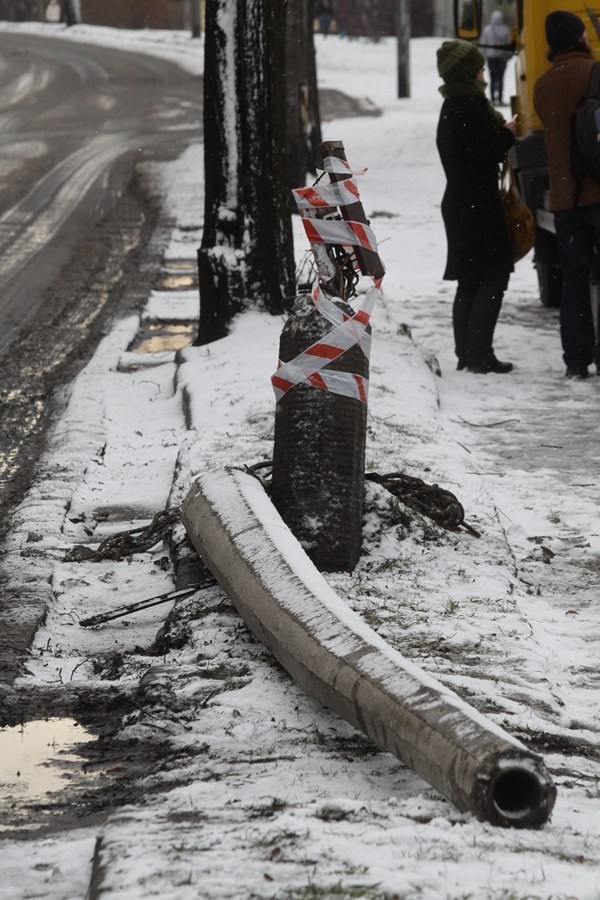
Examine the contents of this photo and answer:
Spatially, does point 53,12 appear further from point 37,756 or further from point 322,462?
point 37,756

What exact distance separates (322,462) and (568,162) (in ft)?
11.7

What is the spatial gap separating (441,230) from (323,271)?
10561 millimetres

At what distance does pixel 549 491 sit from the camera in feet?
20.6

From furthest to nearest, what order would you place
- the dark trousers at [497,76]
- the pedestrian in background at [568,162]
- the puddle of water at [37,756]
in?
the dark trousers at [497,76]
the pedestrian in background at [568,162]
the puddle of water at [37,756]

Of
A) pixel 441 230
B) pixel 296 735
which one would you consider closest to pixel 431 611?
pixel 296 735

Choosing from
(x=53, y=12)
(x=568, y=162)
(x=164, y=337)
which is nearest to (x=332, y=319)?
(x=568, y=162)

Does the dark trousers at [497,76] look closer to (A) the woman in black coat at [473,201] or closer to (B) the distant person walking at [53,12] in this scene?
(A) the woman in black coat at [473,201]

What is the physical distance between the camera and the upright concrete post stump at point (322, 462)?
5121 millimetres

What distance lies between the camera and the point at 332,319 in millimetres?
5195

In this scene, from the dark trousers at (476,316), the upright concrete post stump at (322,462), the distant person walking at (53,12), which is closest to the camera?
the upright concrete post stump at (322,462)

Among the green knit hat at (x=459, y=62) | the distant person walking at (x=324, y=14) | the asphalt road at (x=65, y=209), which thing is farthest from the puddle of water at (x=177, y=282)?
the distant person walking at (x=324, y=14)

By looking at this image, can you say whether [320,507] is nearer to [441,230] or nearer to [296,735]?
[296,735]

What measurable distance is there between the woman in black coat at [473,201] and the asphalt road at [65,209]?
258 centimetres

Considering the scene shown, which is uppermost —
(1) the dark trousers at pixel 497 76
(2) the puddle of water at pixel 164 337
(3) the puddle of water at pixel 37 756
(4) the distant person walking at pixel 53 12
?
(4) the distant person walking at pixel 53 12
